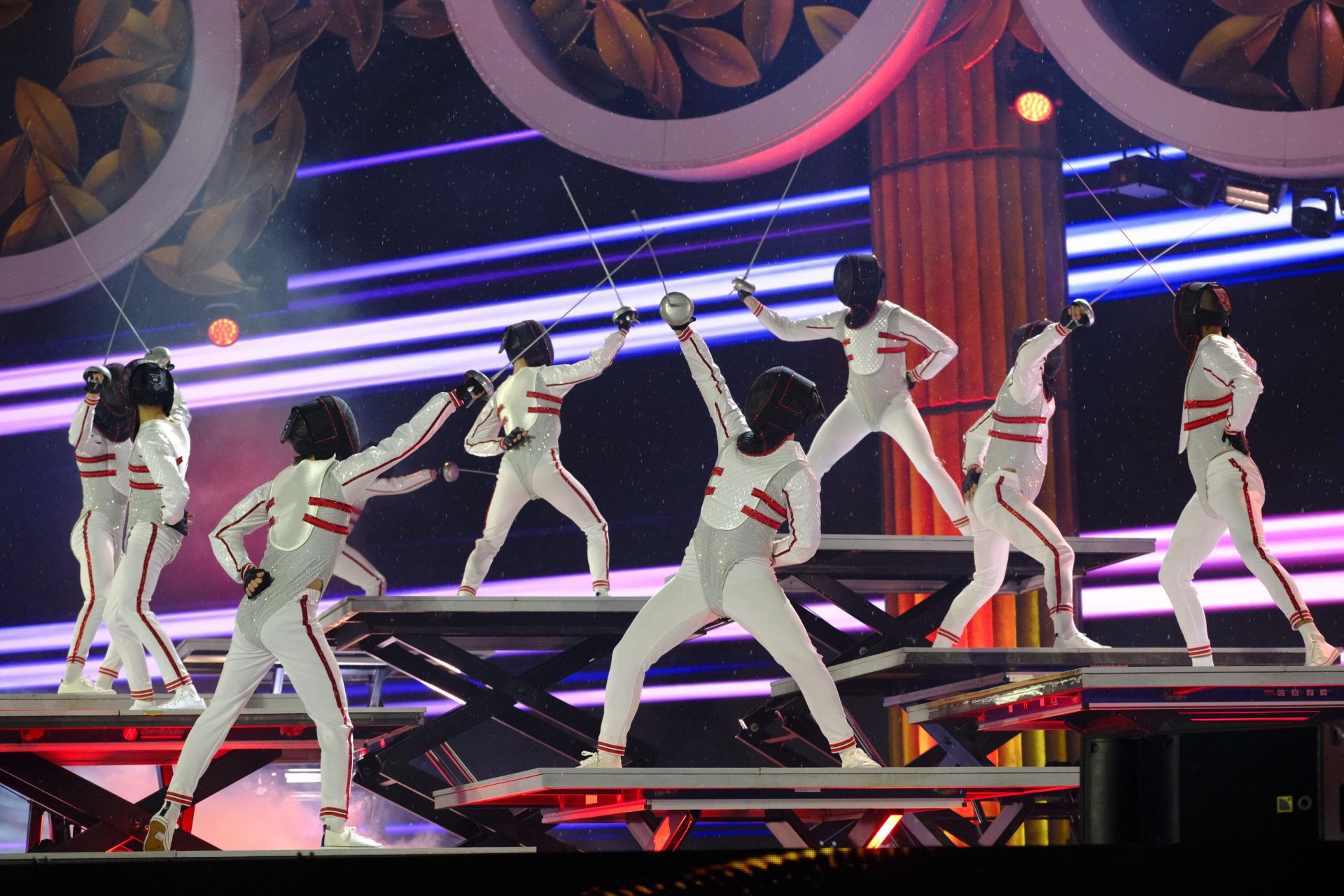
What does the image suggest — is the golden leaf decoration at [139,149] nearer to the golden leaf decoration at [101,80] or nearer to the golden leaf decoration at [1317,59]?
the golden leaf decoration at [101,80]

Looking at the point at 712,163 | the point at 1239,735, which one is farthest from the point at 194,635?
the point at 1239,735

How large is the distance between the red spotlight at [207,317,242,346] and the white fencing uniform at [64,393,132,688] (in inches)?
131

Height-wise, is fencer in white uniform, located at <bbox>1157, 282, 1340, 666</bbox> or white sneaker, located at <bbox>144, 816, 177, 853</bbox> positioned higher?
fencer in white uniform, located at <bbox>1157, 282, 1340, 666</bbox>

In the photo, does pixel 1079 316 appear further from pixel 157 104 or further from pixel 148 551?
pixel 157 104

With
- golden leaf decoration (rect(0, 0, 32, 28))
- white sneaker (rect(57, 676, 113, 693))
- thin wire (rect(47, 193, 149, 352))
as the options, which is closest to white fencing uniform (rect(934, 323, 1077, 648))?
white sneaker (rect(57, 676, 113, 693))

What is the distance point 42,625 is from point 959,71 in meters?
7.08

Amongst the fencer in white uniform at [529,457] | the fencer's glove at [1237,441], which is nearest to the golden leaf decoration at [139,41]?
the fencer in white uniform at [529,457]

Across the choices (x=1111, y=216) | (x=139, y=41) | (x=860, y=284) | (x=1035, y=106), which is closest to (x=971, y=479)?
(x=860, y=284)

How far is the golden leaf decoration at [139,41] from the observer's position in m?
10.5

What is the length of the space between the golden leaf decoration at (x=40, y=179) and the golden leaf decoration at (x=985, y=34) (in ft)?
20.5

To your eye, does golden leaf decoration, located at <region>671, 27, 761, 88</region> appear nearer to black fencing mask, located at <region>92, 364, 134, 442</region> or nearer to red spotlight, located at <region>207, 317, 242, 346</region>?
red spotlight, located at <region>207, 317, 242, 346</region>

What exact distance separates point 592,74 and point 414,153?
1443 millimetres

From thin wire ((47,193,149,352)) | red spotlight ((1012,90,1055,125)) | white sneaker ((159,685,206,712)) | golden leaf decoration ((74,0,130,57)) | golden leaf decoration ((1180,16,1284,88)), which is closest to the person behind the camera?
white sneaker ((159,685,206,712))

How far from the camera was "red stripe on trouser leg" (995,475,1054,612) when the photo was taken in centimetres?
668
